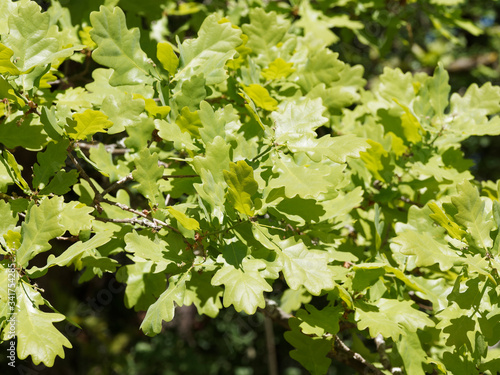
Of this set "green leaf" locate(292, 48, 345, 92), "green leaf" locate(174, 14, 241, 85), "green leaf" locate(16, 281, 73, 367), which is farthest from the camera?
"green leaf" locate(292, 48, 345, 92)

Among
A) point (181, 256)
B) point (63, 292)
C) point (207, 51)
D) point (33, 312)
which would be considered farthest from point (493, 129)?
point (63, 292)

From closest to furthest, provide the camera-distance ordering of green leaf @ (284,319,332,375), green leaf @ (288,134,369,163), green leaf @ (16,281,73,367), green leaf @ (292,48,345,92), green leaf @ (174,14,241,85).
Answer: green leaf @ (16,281,73,367) → green leaf @ (288,134,369,163) → green leaf @ (174,14,241,85) → green leaf @ (284,319,332,375) → green leaf @ (292,48,345,92)

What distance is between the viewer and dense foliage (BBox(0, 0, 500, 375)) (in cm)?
121

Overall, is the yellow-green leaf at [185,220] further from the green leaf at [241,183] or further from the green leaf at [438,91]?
the green leaf at [438,91]

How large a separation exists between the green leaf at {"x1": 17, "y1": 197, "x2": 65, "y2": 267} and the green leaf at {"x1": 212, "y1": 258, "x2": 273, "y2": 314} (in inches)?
17.3

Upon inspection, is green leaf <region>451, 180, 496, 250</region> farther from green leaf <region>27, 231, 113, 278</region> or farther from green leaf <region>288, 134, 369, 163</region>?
green leaf <region>27, 231, 113, 278</region>

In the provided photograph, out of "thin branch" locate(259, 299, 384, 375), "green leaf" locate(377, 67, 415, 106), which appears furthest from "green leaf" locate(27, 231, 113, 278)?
"green leaf" locate(377, 67, 415, 106)

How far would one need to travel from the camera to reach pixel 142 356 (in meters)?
5.43

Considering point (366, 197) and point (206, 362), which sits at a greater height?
point (366, 197)

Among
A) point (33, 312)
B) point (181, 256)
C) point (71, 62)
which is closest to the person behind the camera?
point (33, 312)

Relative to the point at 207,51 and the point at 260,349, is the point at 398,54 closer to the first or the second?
the point at 260,349

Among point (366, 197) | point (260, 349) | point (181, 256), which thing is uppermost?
point (181, 256)

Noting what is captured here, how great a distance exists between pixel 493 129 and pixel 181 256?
1148 millimetres

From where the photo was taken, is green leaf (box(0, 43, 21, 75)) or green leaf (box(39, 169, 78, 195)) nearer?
green leaf (box(0, 43, 21, 75))
